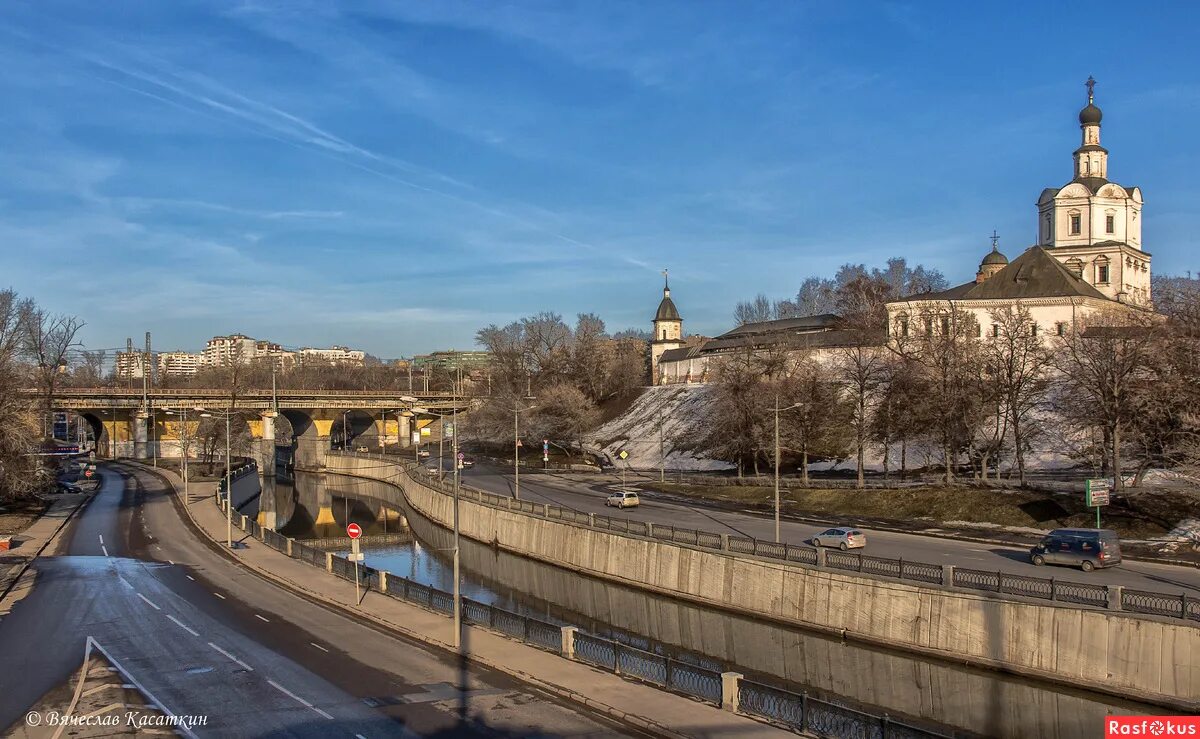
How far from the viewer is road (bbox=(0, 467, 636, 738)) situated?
19.8 meters

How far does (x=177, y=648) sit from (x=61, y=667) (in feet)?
10.2

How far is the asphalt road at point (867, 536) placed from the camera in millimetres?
30828

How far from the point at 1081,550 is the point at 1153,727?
36.3 feet

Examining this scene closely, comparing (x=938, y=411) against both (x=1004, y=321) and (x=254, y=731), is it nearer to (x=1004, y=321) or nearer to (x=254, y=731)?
(x=1004, y=321)

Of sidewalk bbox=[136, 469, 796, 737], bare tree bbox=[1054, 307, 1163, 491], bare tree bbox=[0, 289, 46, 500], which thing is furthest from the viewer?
bare tree bbox=[0, 289, 46, 500]

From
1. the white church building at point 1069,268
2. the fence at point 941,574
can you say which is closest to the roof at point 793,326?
the white church building at point 1069,268

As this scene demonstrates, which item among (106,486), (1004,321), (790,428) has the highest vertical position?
(1004,321)

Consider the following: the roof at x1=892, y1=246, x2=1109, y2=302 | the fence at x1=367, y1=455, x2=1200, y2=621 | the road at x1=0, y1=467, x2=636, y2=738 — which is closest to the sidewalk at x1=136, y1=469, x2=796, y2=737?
the road at x1=0, y1=467, x2=636, y2=738

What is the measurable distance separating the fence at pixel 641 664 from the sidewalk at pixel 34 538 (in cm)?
1682

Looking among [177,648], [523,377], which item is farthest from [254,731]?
[523,377]

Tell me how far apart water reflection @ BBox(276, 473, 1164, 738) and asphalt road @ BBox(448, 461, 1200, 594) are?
595cm

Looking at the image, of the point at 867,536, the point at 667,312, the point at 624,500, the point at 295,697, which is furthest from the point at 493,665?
the point at 667,312

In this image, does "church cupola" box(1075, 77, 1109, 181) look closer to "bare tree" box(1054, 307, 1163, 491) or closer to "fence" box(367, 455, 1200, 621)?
"bare tree" box(1054, 307, 1163, 491)

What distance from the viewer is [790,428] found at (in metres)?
65.5
